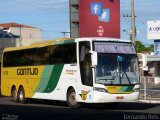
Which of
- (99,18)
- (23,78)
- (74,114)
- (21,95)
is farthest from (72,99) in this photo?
(99,18)

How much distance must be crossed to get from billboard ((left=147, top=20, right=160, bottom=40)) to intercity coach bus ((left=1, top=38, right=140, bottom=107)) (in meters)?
35.2

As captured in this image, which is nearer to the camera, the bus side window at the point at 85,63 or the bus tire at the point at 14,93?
the bus side window at the point at 85,63

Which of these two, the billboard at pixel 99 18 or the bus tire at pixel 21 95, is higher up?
the billboard at pixel 99 18

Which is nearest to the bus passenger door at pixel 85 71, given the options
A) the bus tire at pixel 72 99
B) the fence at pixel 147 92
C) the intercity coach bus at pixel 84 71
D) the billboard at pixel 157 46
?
the intercity coach bus at pixel 84 71

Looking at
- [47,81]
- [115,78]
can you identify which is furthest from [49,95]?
[115,78]

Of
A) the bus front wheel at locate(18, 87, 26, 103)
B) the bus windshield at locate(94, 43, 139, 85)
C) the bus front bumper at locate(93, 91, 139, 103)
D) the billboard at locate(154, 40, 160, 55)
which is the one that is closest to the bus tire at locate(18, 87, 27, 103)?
the bus front wheel at locate(18, 87, 26, 103)

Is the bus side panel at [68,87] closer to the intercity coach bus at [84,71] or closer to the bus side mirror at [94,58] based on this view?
the intercity coach bus at [84,71]

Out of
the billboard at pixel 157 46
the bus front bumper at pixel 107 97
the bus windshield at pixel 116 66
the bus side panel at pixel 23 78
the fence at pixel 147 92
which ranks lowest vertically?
the fence at pixel 147 92

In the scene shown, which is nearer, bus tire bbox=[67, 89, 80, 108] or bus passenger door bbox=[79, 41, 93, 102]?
bus passenger door bbox=[79, 41, 93, 102]

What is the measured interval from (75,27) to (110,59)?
838 inches

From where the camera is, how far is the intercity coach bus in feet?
74.6

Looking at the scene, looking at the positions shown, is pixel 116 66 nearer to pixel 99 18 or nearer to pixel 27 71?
pixel 27 71

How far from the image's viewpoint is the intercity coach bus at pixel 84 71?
74.6 ft

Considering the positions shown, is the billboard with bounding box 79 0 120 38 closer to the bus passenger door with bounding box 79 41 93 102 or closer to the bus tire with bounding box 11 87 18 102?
the bus tire with bounding box 11 87 18 102
